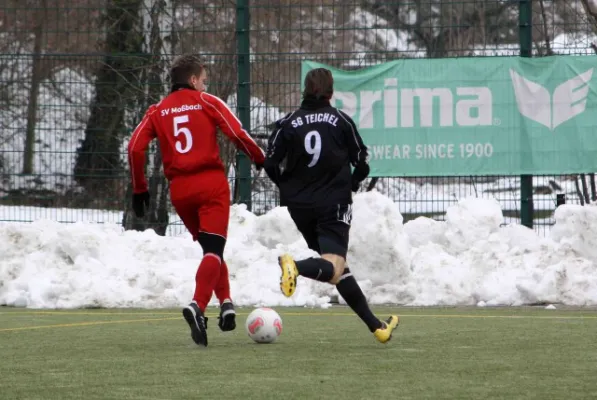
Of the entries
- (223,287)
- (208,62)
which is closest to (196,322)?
(223,287)

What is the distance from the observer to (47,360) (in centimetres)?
700

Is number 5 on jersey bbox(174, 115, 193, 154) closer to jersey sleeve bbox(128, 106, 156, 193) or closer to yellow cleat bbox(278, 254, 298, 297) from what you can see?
jersey sleeve bbox(128, 106, 156, 193)

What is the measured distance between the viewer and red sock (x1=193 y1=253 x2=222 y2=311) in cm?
772

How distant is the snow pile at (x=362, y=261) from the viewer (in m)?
11.6

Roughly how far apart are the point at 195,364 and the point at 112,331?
8.32 feet

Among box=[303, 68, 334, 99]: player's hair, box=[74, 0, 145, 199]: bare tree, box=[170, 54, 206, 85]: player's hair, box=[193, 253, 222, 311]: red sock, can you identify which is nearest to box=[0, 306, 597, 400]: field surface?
box=[193, 253, 222, 311]: red sock

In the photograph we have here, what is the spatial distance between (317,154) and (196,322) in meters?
1.25

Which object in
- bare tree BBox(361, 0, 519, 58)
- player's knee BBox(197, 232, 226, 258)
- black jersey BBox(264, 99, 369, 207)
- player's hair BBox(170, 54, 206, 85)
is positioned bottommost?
player's knee BBox(197, 232, 226, 258)

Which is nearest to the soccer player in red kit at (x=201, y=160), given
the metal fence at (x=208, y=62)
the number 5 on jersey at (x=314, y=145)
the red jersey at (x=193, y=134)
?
the red jersey at (x=193, y=134)

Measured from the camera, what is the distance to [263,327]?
25.8 feet

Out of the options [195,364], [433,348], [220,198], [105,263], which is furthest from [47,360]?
[105,263]

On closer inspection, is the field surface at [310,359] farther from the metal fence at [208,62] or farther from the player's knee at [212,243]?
the metal fence at [208,62]

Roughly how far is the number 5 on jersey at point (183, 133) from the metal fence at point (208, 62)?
6.27 m

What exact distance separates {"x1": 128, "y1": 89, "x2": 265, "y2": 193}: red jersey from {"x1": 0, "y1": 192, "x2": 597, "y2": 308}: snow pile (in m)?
3.97
